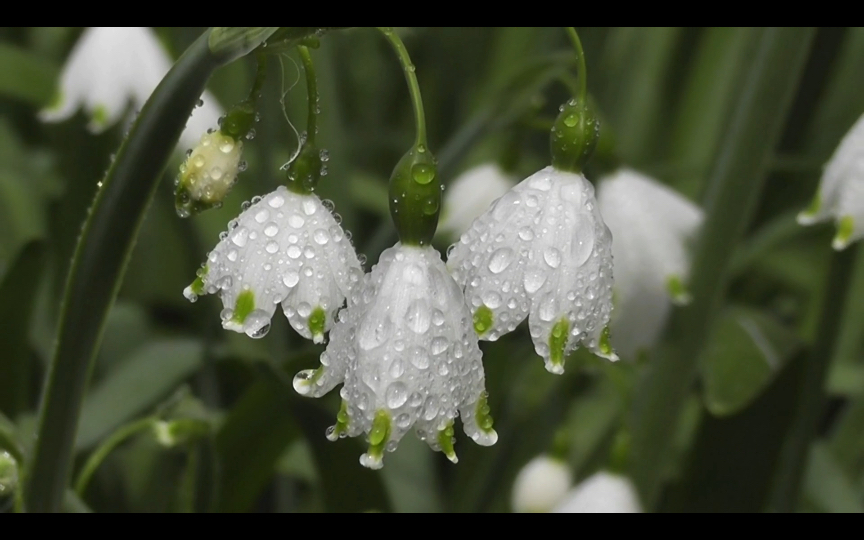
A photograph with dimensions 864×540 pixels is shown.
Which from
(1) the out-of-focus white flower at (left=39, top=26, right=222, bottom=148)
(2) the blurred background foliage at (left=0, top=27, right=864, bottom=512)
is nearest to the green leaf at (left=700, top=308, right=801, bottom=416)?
(2) the blurred background foliage at (left=0, top=27, right=864, bottom=512)

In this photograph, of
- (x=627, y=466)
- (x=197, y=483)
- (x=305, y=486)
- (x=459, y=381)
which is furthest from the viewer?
(x=305, y=486)

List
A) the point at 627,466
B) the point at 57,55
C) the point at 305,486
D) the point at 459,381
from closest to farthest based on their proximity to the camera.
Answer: the point at 459,381 → the point at 627,466 → the point at 305,486 → the point at 57,55

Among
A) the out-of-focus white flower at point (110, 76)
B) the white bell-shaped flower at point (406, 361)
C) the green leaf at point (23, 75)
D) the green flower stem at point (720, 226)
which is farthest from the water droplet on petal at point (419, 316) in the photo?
the green leaf at point (23, 75)

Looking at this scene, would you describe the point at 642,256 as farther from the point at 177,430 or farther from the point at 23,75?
the point at 23,75

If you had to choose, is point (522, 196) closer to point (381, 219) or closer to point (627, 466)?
point (627, 466)

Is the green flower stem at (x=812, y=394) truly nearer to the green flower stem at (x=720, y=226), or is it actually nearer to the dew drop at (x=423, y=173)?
the green flower stem at (x=720, y=226)

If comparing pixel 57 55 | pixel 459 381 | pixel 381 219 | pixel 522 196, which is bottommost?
pixel 459 381

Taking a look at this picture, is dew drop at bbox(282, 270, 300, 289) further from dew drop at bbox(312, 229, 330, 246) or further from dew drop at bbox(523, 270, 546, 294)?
dew drop at bbox(523, 270, 546, 294)

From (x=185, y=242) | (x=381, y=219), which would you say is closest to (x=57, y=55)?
(x=185, y=242)
